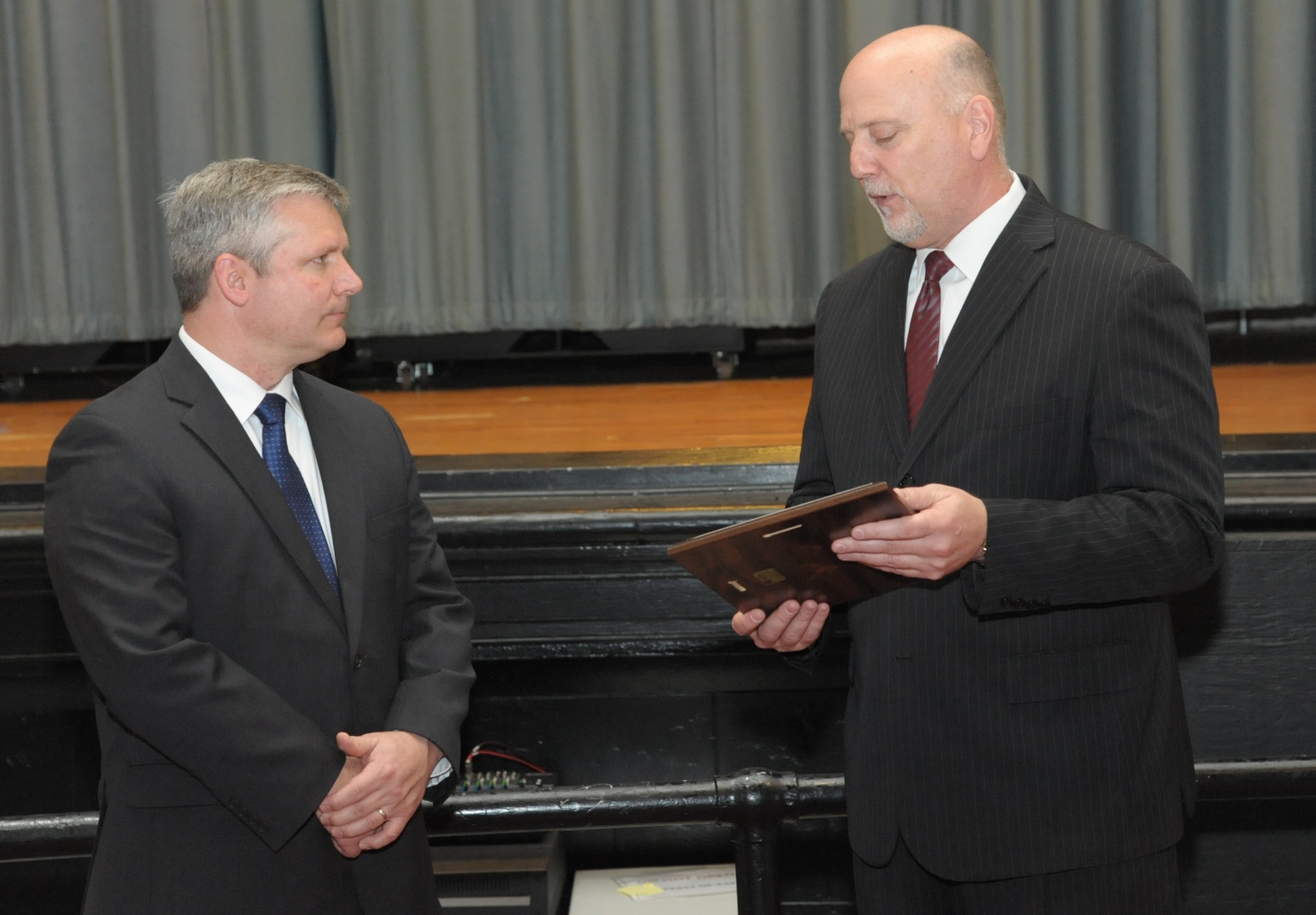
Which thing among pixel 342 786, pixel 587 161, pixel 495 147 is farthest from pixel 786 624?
pixel 495 147

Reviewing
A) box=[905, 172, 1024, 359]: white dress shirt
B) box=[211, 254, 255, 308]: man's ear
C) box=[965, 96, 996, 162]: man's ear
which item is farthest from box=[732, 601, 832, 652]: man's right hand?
box=[211, 254, 255, 308]: man's ear

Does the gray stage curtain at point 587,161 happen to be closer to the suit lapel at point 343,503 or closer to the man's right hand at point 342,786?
the suit lapel at point 343,503

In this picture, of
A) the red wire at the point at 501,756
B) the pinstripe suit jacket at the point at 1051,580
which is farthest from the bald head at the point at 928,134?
the red wire at the point at 501,756

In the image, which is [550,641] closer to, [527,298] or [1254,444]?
[1254,444]

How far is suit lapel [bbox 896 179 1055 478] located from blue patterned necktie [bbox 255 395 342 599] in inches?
28.6

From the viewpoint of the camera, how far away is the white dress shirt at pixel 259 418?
5.42 feet

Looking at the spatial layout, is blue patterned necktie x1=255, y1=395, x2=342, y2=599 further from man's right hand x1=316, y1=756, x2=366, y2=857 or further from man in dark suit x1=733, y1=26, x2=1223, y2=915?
man in dark suit x1=733, y1=26, x2=1223, y2=915

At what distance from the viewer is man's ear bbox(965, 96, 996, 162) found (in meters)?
1.66

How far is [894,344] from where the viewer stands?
1.66 meters

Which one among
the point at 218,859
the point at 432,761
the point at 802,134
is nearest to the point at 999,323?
the point at 432,761

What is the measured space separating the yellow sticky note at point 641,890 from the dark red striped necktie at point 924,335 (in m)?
1.71

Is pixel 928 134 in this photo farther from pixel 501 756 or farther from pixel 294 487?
pixel 501 756

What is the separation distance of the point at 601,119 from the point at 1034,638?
10.4 feet

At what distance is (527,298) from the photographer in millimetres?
4398
